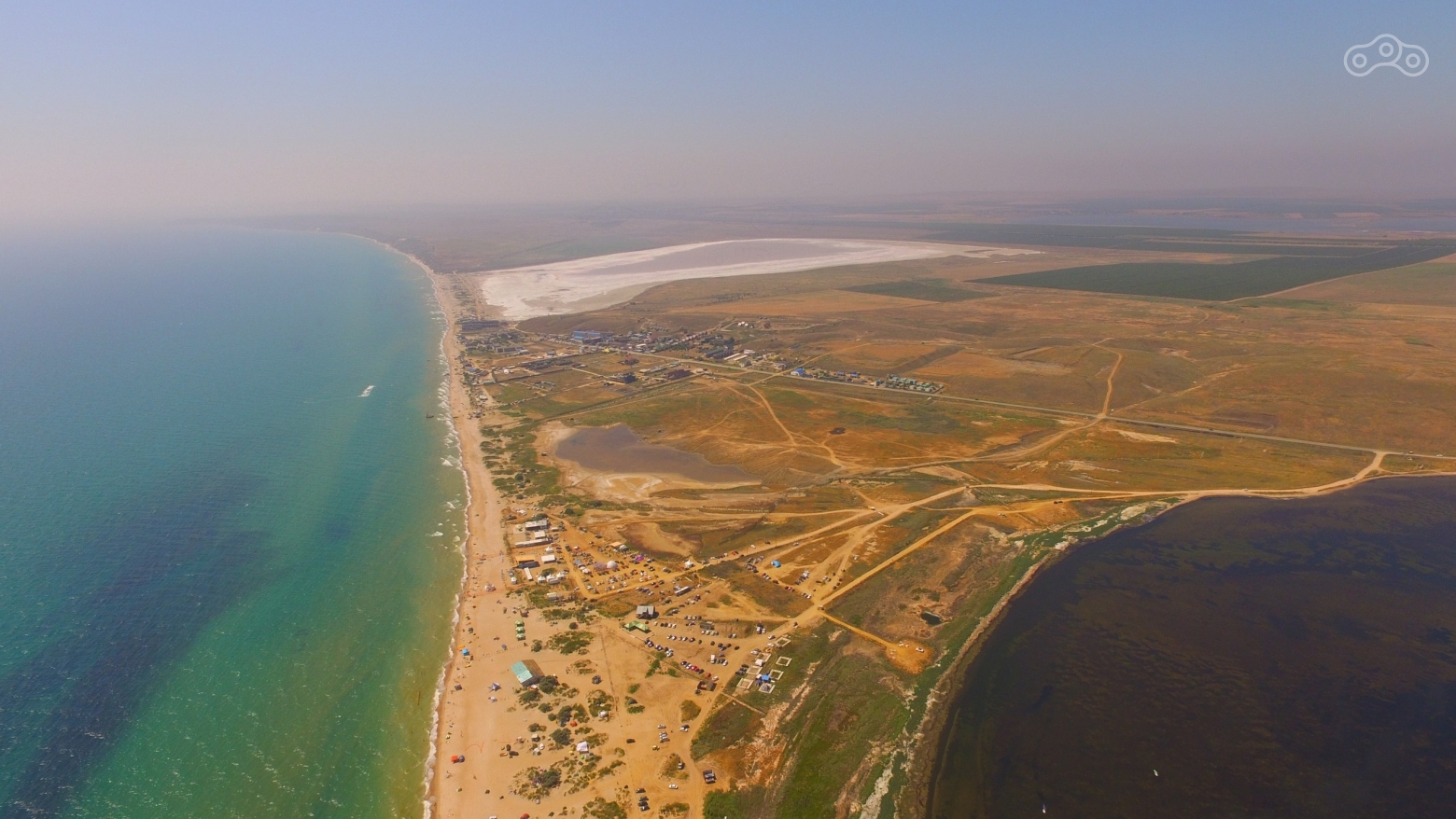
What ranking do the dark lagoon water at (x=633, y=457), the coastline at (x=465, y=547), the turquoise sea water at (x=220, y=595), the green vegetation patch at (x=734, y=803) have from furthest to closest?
the dark lagoon water at (x=633, y=457) < the turquoise sea water at (x=220, y=595) < the coastline at (x=465, y=547) < the green vegetation patch at (x=734, y=803)

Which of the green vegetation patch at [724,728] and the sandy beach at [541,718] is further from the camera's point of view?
the green vegetation patch at [724,728]

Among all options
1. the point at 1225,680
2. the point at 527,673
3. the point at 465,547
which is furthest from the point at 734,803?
the point at 465,547

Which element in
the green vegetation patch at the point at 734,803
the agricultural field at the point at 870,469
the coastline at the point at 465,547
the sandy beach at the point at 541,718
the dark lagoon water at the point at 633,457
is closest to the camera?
the green vegetation patch at the point at 734,803

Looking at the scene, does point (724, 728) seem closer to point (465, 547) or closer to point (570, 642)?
point (570, 642)

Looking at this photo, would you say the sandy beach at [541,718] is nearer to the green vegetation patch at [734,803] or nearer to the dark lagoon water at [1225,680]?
the green vegetation patch at [734,803]

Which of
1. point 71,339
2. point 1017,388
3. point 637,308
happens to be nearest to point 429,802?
point 1017,388

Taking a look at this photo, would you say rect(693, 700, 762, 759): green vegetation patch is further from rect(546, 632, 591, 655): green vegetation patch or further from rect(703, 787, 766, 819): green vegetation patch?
rect(546, 632, 591, 655): green vegetation patch

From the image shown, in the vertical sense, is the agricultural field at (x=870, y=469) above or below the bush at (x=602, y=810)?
above

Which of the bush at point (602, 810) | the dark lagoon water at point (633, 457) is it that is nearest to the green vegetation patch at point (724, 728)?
the bush at point (602, 810)
